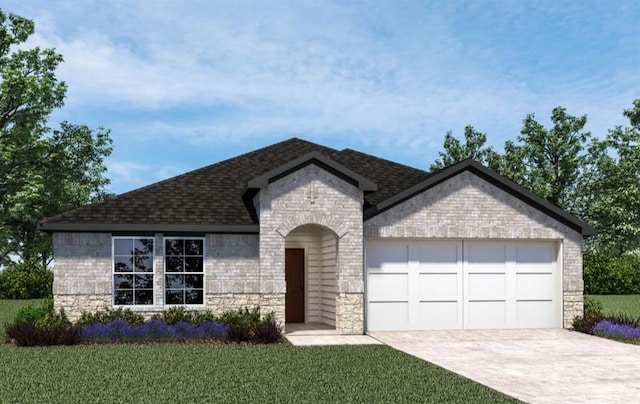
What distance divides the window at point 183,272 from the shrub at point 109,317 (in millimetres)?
1011

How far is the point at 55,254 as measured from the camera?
19766 millimetres

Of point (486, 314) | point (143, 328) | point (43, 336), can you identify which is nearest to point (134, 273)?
point (143, 328)

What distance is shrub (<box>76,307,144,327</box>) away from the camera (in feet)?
63.5

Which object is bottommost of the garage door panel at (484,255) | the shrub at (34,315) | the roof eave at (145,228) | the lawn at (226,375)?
the lawn at (226,375)

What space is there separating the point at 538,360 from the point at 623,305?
61.3 ft

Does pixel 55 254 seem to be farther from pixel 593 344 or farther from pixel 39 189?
pixel 39 189

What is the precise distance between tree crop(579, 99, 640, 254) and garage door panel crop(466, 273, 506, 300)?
2566 cm

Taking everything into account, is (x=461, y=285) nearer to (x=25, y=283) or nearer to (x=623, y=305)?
(x=623, y=305)

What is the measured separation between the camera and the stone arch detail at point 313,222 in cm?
1978

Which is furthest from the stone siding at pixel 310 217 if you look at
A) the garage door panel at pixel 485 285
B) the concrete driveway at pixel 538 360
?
the garage door panel at pixel 485 285

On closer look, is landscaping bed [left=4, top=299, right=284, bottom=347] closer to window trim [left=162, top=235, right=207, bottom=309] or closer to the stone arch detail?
window trim [left=162, top=235, right=207, bottom=309]

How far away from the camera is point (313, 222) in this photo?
65.2 feet

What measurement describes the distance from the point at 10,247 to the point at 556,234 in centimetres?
3262

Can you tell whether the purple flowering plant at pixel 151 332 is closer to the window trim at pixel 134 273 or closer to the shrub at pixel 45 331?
the shrub at pixel 45 331
